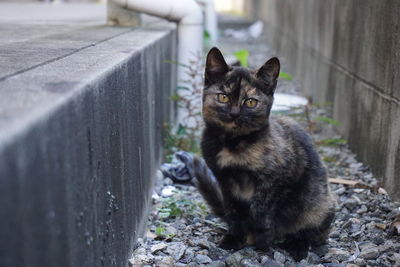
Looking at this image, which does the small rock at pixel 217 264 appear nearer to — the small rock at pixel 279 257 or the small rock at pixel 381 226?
the small rock at pixel 279 257

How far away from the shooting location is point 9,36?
471 cm

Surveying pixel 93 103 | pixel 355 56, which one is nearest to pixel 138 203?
pixel 93 103

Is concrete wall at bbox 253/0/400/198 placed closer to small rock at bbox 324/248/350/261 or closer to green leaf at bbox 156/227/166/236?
small rock at bbox 324/248/350/261

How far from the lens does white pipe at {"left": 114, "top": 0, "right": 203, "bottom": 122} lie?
6074 mm

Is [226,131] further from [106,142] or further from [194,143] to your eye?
[194,143]

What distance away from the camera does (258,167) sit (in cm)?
350

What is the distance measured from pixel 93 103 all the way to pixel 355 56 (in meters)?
3.85

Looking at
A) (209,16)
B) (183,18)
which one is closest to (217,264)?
(183,18)

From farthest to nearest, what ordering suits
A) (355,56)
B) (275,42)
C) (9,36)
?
(275,42) → (355,56) → (9,36)

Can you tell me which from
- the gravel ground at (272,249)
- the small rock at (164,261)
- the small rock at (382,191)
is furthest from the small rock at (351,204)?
the small rock at (164,261)

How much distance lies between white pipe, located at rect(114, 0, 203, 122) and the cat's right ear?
2238mm

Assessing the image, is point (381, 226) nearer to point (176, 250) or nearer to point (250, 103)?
point (250, 103)

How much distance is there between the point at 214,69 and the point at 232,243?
111cm

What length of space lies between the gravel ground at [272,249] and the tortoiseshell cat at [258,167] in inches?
5.6
